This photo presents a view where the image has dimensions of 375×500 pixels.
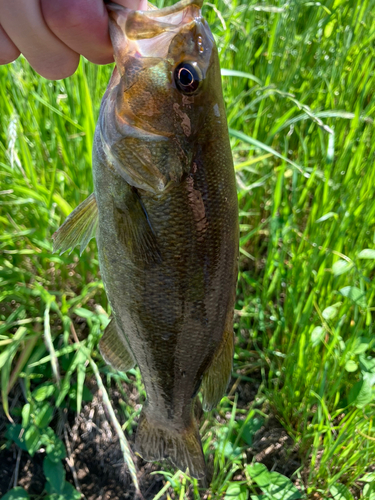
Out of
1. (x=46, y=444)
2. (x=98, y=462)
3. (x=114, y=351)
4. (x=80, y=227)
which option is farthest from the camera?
(x=98, y=462)

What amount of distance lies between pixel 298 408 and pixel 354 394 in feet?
1.27

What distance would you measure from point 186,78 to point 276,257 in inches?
48.6

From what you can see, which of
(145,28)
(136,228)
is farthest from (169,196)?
(145,28)

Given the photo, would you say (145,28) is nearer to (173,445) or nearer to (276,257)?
(173,445)

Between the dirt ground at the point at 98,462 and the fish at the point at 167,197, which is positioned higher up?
the fish at the point at 167,197

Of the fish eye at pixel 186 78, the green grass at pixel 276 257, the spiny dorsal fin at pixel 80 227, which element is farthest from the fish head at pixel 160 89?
the green grass at pixel 276 257

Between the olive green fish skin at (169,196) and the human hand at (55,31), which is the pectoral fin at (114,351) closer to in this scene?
the olive green fish skin at (169,196)

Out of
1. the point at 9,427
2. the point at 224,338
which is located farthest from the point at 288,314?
the point at 9,427

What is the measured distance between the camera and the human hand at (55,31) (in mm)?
873

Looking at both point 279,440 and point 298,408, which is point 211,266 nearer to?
point 298,408

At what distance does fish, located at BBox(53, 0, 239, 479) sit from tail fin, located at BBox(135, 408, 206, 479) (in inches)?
9.9

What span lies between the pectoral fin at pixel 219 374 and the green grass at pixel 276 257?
0.60 metres

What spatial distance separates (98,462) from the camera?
1.95 metres

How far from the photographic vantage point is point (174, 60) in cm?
92
